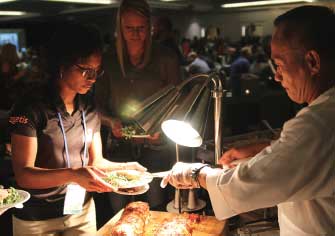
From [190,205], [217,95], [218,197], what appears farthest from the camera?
[190,205]

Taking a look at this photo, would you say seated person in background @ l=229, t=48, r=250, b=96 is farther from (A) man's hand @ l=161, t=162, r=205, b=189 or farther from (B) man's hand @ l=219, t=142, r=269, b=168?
(A) man's hand @ l=161, t=162, r=205, b=189

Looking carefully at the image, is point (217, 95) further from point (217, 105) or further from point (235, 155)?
point (235, 155)

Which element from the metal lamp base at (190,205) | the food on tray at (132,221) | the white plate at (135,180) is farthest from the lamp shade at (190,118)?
the metal lamp base at (190,205)

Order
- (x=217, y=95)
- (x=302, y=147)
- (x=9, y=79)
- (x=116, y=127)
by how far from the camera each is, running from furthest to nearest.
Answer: (x=9, y=79), (x=116, y=127), (x=217, y=95), (x=302, y=147)

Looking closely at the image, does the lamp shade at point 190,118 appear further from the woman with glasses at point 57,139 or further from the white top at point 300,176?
the woman with glasses at point 57,139

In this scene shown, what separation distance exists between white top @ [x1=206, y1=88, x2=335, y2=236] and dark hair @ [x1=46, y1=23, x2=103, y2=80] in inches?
41.1

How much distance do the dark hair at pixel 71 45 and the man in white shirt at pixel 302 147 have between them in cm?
100

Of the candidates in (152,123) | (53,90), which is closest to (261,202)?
(152,123)

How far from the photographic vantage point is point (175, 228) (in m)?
1.99

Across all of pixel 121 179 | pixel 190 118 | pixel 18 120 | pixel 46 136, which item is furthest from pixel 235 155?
pixel 18 120

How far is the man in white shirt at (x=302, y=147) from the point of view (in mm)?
1300

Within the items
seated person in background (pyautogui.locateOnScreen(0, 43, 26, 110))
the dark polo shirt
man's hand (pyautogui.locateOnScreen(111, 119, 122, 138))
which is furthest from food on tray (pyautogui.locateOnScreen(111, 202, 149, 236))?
seated person in background (pyautogui.locateOnScreen(0, 43, 26, 110))

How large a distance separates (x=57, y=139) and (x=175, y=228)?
78cm

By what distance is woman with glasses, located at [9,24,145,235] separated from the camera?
1.94 m
